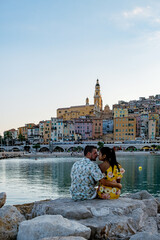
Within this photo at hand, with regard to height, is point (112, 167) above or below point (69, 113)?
below

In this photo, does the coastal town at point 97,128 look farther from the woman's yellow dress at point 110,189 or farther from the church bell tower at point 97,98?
the woman's yellow dress at point 110,189

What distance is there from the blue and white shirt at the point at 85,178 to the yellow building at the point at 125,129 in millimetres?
97098

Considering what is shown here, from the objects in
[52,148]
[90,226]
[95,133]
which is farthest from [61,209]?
[95,133]

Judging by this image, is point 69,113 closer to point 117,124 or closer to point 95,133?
point 95,133

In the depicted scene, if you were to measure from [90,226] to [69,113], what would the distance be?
120 meters

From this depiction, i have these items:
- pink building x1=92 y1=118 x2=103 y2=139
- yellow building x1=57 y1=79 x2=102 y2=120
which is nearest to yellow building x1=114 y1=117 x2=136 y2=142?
pink building x1=92 y1=118 x2=103 y2=139

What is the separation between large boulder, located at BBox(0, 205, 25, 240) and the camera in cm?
517

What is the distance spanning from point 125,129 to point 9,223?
99.0 meters

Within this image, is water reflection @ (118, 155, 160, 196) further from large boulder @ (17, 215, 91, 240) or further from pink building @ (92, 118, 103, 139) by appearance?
pink building @ (92, 118, 103, 139)

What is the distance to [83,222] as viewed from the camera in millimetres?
5406

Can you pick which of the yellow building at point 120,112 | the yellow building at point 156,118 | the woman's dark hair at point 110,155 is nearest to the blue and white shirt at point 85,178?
the woman's dark hair at point 110,155

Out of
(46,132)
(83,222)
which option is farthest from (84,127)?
(83,222)

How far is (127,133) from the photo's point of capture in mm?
102938

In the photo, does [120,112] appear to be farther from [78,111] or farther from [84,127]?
[78,111]
